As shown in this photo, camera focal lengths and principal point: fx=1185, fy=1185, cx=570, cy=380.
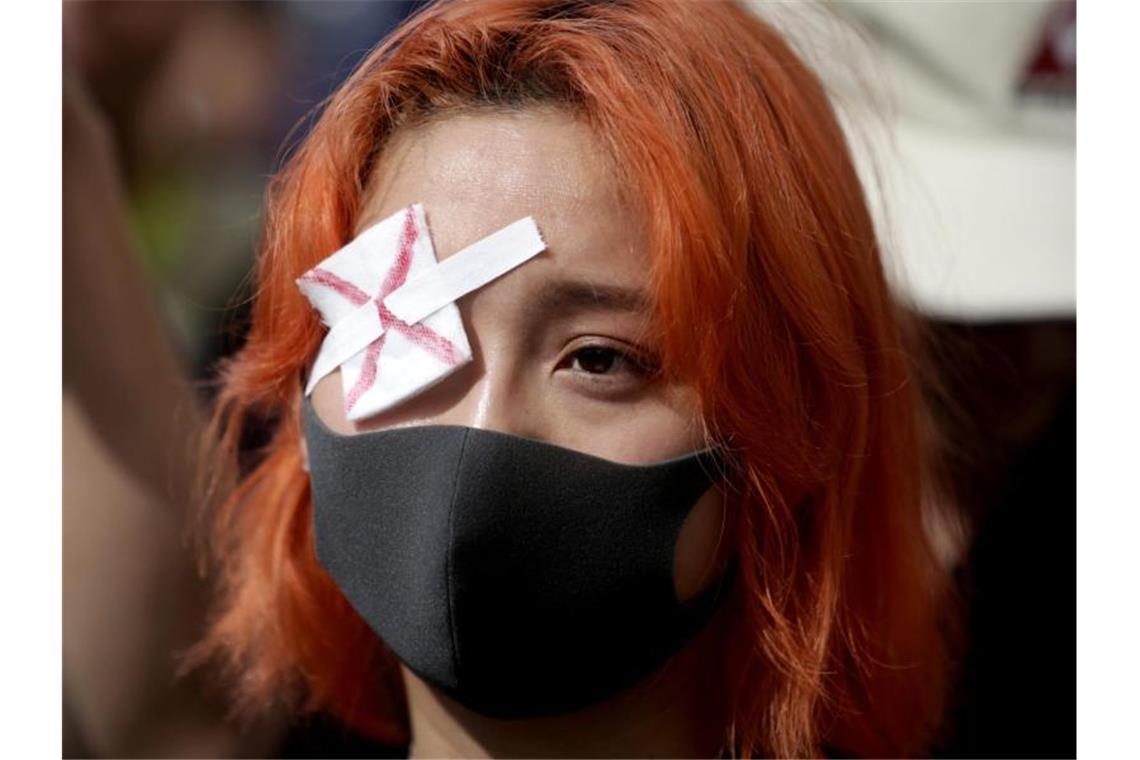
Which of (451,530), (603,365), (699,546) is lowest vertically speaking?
(699,546)

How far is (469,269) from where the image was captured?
1.49 metres

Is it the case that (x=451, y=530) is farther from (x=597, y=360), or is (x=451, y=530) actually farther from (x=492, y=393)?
(x=597, y=360)

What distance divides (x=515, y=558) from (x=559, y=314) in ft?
1.02

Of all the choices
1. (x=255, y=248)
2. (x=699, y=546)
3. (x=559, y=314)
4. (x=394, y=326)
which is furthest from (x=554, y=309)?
(x=255, y=248)

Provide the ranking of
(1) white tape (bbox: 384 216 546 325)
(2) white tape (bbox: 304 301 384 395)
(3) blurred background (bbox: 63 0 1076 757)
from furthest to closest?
1. (3) blurred background (bbox: 63 0 1076 757)
2. (2) white tape (bbox: 304 301 384 395)
3. (1) white tape (bbox: 384 216 546 325)

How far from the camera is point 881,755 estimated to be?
1.96 meters

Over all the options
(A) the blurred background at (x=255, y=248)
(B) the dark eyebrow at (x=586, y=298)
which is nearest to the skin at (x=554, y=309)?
(B) the dark eyebrow at (x=586, y=298)

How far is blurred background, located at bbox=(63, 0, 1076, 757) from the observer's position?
2.24 meters

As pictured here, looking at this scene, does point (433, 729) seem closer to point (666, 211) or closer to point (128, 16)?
point (666, 211)

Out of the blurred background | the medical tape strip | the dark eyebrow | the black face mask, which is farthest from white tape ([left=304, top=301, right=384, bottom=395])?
the blurred background

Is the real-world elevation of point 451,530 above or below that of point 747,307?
below

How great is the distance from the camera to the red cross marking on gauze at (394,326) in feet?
4.93

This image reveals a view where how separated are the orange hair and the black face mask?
0.52 feet

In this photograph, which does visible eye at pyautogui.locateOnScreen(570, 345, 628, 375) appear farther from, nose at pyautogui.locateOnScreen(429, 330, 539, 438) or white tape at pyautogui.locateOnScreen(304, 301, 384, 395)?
white tape at pyautogui.locateOnScreen(304, 301, 384, 395)
